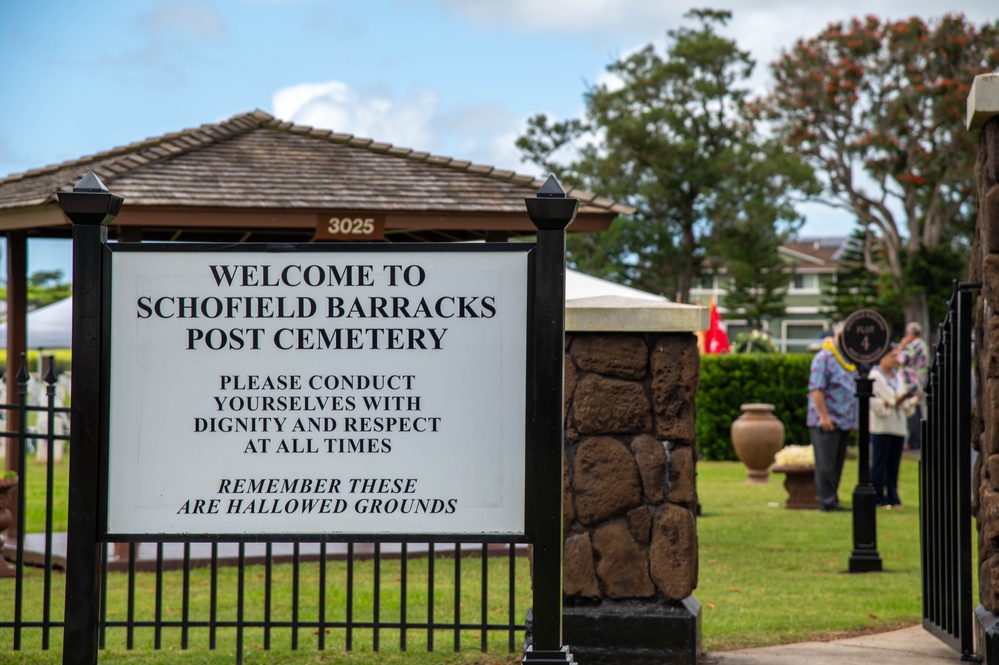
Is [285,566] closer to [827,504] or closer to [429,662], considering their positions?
[429,662]

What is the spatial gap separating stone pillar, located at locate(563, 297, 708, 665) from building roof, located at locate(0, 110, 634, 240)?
16.2ft

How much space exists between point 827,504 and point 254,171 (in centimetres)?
684

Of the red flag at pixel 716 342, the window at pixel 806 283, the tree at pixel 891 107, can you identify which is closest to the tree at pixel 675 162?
the tree at pixel 891 107

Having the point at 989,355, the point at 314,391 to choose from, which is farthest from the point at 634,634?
the point at 314,391

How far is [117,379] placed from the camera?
12.0 feet

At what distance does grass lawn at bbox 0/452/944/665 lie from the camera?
5676 mm

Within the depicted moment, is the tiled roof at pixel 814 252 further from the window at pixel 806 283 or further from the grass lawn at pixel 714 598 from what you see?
the grass lawn at pixel 714 598

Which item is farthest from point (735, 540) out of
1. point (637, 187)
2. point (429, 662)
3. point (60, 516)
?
point (637, 187)

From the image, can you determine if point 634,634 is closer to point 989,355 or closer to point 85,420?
point 989,355

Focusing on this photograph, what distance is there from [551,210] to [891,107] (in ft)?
103

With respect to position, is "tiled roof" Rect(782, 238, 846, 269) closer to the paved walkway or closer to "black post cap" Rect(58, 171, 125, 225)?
the paved walkway

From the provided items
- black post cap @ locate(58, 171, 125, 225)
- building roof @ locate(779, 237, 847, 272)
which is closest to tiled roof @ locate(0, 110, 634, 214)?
black post cap @ locate(58, 171, 125, 225)

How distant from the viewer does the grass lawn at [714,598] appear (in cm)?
568

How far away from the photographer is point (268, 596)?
5332 millimetres
